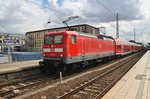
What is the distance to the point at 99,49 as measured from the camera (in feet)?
81.7

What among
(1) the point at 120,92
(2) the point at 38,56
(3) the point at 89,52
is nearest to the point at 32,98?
(1) the point at 120,92

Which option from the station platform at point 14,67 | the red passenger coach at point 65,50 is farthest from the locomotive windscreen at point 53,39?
the station platform at point 14,67

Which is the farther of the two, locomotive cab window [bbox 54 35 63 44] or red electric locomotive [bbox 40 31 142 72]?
locomotive cab window [bbox 54 35 63 44]

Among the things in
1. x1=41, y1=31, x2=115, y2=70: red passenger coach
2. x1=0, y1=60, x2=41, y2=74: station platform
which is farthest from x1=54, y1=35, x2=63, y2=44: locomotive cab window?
x1=0, y1=60, x2=41, y2=74: station platform

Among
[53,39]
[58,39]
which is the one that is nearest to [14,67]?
[53,39]

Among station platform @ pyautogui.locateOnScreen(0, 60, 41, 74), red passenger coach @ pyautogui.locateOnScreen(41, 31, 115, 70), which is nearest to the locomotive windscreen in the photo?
red passenger coach @ pyautogui.locateOnScreen(41, 31, 115, 70)

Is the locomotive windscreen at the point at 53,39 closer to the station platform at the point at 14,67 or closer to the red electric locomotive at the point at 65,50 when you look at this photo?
the red electric locomotive at the point at 65,50

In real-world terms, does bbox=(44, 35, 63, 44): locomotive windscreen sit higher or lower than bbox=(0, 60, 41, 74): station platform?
higher

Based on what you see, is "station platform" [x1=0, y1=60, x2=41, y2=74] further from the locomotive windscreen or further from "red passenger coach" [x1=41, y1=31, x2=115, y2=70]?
the locomotive windscreen

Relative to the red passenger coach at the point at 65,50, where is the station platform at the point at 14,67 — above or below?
below

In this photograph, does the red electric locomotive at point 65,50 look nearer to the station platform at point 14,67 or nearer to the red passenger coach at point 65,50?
the red passenger coach at point 65,50

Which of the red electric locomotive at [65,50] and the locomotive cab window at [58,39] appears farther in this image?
the locomotive cab window at [58,39]

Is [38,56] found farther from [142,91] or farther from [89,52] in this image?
[142,91]

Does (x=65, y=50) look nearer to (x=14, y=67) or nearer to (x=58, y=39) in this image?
(x=58, y=39)
